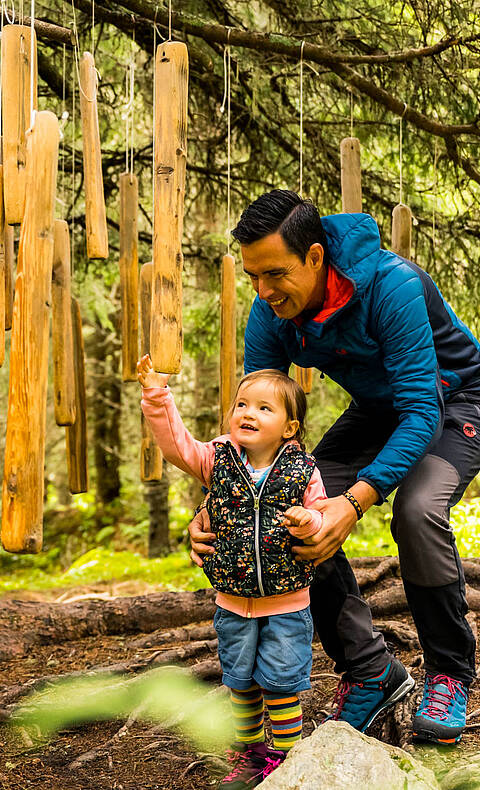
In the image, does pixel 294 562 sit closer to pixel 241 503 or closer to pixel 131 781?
pixel 241 503

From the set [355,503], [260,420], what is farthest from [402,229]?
[355,503]

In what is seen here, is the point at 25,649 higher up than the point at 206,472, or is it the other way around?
the point at 206,472

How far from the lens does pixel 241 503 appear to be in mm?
2521

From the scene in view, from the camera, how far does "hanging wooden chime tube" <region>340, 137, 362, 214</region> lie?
435 centimetres

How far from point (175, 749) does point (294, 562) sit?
3.39 feet

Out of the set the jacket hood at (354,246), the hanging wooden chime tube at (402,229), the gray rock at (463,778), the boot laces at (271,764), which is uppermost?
the hanging wooden chime tube at (402,229)

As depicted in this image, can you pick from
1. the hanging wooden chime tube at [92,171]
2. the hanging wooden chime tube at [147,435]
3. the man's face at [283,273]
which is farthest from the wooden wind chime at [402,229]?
the man's face at [283,273]

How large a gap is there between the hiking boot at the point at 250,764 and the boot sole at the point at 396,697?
47cm

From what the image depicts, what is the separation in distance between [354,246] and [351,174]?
5.90 ft

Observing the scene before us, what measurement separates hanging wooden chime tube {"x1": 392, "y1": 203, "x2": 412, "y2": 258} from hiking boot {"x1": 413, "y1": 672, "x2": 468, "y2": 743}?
2502mm

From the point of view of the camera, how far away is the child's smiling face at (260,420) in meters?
2.59

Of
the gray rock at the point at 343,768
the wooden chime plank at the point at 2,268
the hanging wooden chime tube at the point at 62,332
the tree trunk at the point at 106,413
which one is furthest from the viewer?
the tree trunk at the point at 106,413

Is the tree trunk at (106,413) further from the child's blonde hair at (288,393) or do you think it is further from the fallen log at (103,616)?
the child's blonde hair at (288,393)

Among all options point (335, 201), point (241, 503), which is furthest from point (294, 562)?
point (335, 201)
